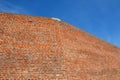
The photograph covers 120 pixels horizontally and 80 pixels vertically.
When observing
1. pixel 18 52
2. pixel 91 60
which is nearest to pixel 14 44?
pixel 18 52

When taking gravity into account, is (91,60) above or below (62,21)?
below

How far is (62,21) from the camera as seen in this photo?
11883 millimetres

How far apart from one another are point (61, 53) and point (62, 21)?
2348mm

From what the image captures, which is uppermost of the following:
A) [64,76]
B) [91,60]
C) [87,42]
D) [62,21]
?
[62,21]

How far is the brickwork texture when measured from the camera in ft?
28.9

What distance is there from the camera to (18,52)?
9070mm

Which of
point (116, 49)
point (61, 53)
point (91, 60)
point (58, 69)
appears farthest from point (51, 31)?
point (116, 49)

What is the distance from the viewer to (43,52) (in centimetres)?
959

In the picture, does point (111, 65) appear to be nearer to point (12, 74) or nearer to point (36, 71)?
point (36, 71)

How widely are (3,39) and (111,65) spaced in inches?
285

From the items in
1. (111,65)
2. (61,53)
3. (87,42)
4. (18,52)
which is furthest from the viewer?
(111,65)

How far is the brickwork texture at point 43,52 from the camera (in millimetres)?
8820

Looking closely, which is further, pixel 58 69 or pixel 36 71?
pixel 58 69

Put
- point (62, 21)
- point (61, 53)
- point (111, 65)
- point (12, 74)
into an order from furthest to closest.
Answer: point (111, 65) → point (62, 21) → point (61, 53) → point (12, 74)
